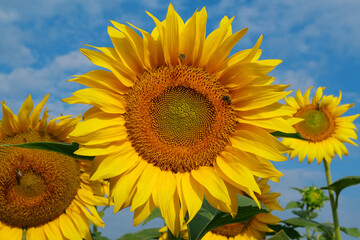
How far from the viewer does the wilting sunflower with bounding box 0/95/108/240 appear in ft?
14.5

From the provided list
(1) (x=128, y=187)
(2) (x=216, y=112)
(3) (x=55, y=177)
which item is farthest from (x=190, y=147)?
(3) (x=55, y=177)

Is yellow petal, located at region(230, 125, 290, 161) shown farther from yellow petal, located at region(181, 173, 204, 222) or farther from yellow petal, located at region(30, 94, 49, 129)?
yellow petal, located at region(30, 94, 49, 129)

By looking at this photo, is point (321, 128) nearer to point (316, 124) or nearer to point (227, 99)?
point (316, 124)

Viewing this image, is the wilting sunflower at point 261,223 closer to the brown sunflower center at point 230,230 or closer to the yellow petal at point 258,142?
the brown sunflower center at point 230,230

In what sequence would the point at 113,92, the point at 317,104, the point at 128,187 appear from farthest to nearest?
the point at 317,104, the point at 113,92, the point at 128,187

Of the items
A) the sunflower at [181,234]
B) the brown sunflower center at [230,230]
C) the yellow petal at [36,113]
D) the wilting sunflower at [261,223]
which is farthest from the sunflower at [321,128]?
the yellow petal at [36,113]

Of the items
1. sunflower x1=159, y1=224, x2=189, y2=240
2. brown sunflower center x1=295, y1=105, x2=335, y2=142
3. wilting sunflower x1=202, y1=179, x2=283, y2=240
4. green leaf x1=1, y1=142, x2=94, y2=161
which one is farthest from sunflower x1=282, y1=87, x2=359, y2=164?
green leaf x1=1, y1=142, x2=94, y2=161

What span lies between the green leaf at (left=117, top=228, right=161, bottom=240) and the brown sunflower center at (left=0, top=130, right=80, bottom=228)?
959mm

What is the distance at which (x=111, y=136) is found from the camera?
272 cm

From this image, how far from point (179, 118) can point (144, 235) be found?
2647 mm

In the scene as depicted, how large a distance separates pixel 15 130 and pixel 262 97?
308cm

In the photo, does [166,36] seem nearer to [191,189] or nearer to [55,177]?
[191,189]

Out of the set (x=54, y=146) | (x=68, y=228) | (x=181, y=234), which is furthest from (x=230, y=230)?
(x=54, y=146)

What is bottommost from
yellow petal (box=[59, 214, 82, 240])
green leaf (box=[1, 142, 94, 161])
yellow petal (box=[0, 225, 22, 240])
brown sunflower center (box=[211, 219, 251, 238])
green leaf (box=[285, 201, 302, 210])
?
yellow petal (box=[0, 225, 22, 240])
